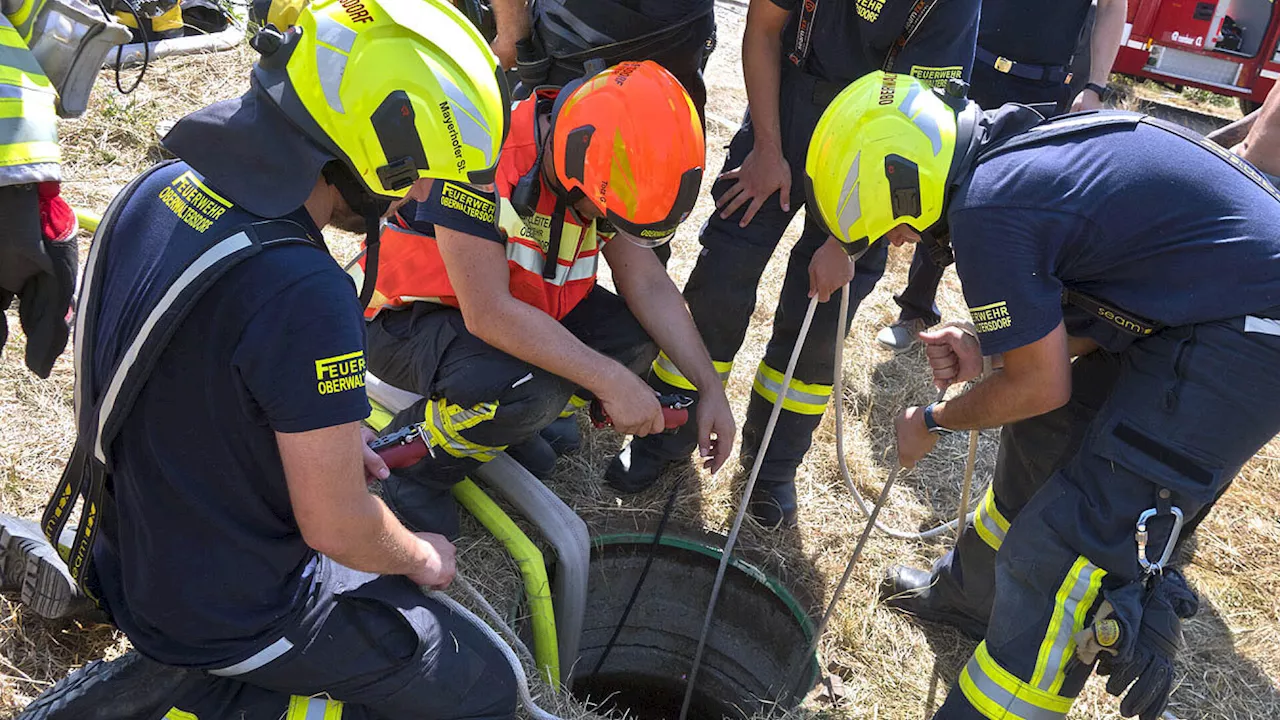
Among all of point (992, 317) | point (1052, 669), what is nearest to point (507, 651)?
point (1052, 669)

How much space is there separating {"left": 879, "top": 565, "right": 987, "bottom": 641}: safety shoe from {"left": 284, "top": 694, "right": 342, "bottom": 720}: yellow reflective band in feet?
7.17

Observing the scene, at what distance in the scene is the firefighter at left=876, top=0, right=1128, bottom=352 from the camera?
4.63m

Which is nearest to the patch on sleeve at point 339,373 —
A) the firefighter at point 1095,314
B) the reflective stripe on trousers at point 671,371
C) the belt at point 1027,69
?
the firefighter at point 1095,314

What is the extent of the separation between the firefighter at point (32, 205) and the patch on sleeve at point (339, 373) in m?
1.36

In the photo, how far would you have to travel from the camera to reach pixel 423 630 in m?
2.48

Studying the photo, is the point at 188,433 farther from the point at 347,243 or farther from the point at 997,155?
the point at 347,243

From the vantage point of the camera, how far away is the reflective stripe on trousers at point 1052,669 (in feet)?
8.61

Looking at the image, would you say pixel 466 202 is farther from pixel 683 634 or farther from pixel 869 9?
pixel 683 634

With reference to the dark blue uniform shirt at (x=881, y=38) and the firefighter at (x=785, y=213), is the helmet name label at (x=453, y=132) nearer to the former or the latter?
the firefighter at (x=785, y=213)

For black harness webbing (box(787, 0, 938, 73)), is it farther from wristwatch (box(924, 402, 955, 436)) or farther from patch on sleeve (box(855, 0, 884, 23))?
wristwatch (box(924, 402, 955, 436))

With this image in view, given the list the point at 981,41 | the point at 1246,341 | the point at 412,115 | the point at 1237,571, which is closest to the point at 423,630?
the point at 412,115

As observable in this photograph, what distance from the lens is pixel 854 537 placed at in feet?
13.4

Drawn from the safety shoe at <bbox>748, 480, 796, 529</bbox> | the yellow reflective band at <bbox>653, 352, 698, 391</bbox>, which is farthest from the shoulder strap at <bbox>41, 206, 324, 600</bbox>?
the safety shoe at <bbox>748, 480, 796, 529</bbox>

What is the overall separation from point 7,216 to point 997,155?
2.72 m
